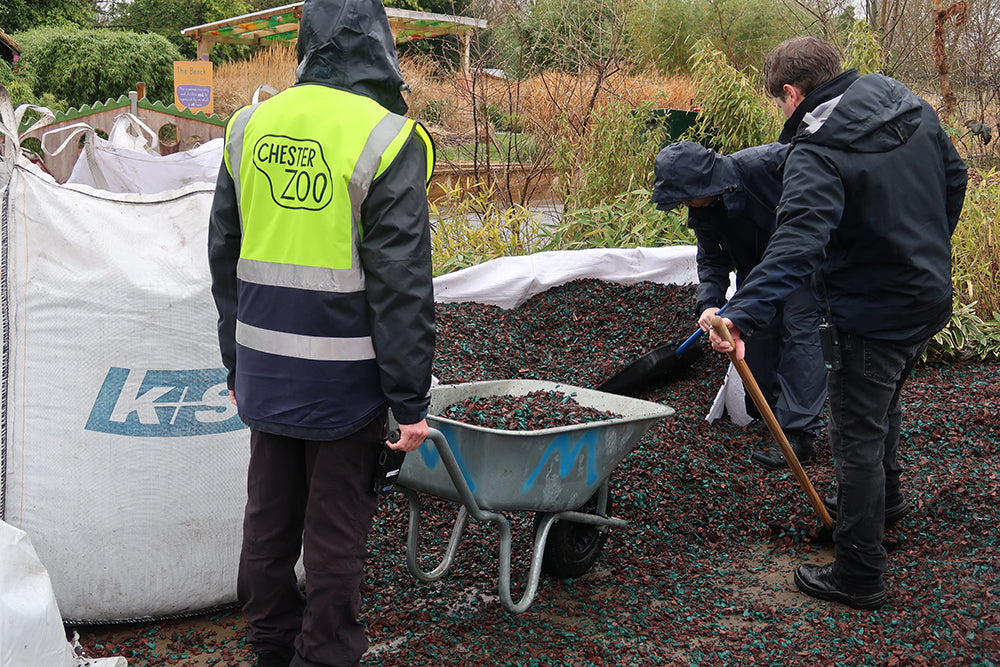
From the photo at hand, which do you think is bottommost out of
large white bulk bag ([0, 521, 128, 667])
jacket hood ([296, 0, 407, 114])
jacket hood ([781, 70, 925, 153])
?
large white bulk bag ([0, 521, 128, 667])

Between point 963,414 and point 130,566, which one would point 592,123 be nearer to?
point 963,414

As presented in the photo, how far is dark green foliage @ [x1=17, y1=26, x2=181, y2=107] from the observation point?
12.6 m

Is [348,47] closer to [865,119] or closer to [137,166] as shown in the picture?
[865,119]

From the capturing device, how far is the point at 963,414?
3941 mm

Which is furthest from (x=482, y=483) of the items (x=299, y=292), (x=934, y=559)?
(x=934, y=559)

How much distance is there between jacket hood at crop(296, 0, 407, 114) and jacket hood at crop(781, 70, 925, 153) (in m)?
1.17

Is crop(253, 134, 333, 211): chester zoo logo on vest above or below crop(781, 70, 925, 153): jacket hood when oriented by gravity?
below

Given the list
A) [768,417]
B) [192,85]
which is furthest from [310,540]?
[192,85]

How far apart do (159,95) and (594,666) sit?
41.6 feet

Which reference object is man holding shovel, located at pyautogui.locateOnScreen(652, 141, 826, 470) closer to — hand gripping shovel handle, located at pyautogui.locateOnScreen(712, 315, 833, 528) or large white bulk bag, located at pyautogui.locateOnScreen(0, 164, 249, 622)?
hand gripping shovel handle, located at pyautogui.locateOnScreen(712, 315, 833, 528)

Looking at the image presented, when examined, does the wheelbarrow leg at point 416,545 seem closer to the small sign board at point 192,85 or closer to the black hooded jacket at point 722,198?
the black hooded jacket at point 722,198

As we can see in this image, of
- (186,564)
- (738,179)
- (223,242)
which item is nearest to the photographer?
(223,242)

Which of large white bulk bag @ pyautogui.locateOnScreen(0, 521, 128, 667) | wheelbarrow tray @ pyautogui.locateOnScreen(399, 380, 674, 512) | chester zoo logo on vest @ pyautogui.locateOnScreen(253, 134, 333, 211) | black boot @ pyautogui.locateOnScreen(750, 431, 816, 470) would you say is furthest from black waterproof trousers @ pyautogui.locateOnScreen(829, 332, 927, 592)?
large white bulk bag @ pyautogui.locateOnScreen(0, 521, 128, 667)

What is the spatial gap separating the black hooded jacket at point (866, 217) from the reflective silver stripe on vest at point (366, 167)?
1.07 m
